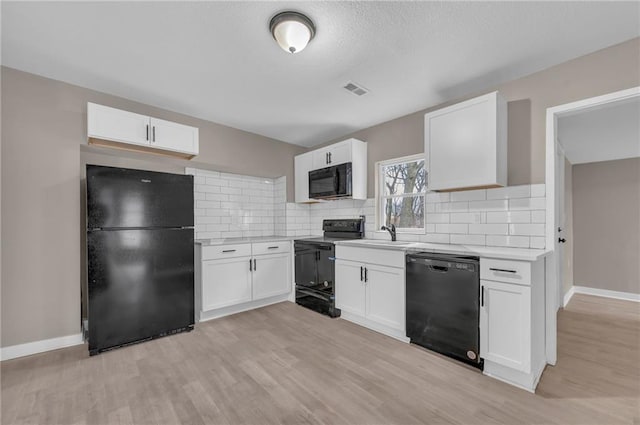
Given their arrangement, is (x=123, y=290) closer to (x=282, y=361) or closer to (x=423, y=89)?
(x=282, y=361)

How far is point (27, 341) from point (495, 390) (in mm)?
3710

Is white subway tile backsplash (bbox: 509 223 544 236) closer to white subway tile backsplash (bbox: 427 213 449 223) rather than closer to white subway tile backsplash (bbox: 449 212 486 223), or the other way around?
white subway tile backsplash (bbox: 449 212 486 223)

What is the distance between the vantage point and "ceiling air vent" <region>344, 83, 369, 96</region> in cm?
260

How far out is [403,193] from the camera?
3.43m

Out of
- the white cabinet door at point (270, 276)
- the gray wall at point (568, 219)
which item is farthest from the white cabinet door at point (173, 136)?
the gray wall at point (568, 219)

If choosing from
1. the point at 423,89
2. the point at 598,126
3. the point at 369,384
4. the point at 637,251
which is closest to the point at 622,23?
the point at 423,89

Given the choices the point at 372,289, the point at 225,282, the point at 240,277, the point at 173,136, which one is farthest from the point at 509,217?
the point at 173,136

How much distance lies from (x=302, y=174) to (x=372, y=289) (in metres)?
2.11

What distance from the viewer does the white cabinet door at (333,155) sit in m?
3.61

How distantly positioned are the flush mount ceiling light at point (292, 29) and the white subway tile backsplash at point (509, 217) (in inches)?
85.7

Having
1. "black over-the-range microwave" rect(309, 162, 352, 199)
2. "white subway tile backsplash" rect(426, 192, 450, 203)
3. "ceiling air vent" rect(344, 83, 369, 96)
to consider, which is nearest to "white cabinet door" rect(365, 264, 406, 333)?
"white subway tile backsplash" rect(426, 192, 450, 203)

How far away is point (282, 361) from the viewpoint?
225 cm

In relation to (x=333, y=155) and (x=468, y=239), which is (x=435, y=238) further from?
(x=333, y=155)

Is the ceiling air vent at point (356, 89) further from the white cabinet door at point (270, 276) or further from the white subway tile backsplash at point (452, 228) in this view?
the white cabinet door at point (270, 276)
